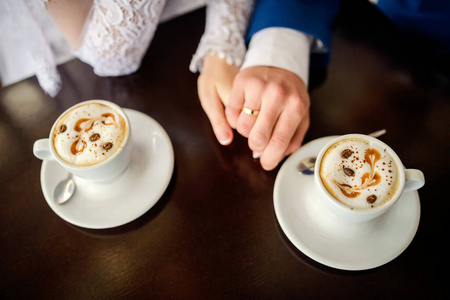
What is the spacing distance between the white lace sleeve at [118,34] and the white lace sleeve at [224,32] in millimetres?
136

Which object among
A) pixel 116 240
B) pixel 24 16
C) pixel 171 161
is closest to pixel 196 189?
pixel 171 161

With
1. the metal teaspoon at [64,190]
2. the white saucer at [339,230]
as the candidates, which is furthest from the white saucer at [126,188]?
the white saucer at [339,230]

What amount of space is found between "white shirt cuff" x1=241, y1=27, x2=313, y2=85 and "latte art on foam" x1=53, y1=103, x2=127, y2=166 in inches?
13.8

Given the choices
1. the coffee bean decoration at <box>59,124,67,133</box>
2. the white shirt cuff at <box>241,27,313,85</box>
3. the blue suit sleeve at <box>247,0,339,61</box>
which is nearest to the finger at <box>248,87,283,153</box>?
the white shirt cuff at <box>241,27,313,85</box>

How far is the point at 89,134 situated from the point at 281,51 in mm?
472

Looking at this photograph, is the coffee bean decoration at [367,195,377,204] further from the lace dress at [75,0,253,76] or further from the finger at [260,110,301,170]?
the lace dress at [75,0,253,76]

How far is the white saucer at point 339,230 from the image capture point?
579mm

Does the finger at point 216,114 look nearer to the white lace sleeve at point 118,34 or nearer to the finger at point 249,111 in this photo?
the finger at point 249,111

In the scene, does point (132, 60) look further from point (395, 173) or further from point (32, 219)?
point (395, 173)

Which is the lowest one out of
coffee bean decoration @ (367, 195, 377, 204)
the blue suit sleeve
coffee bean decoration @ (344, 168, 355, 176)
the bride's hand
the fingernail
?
the fingernail

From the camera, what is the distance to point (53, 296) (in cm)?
60

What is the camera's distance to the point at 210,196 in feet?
2.27

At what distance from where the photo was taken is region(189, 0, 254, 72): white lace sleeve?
2.77 feet

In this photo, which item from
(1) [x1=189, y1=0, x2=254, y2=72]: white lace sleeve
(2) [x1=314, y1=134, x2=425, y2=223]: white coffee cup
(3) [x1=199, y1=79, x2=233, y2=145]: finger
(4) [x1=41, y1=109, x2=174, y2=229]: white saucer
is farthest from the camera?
(1) [x1=189, y1=0, x2=254, y2=72]: white lace sleeve
